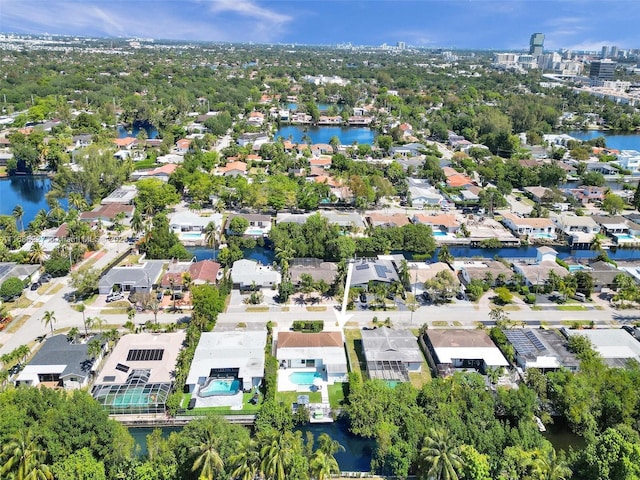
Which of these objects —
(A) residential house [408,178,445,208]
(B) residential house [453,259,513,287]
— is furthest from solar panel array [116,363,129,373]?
(A) residential house [408,178,445,208]

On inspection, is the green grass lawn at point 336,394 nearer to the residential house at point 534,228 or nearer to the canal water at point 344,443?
the canal water at point 344,443

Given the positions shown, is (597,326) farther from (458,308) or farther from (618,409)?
(618,409)

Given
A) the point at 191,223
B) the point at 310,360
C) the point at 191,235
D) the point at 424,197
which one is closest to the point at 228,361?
the point at 310,360

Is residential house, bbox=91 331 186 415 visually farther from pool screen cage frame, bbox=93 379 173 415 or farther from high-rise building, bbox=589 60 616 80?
high-rise building, bbox=589 60 616 80

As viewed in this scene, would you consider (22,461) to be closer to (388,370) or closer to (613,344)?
(388,370)

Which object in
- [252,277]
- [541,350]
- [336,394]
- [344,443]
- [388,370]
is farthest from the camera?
[252,277]

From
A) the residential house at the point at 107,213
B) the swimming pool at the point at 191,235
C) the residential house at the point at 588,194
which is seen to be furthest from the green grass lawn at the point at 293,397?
the residential house at the point at 588,194
